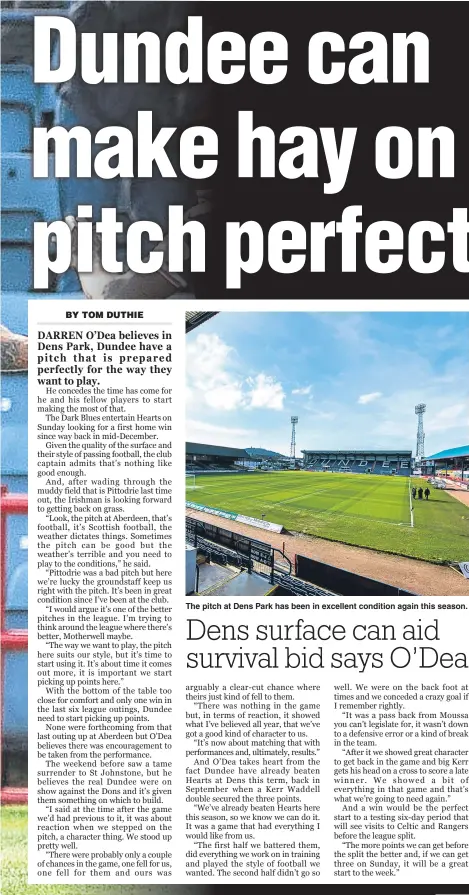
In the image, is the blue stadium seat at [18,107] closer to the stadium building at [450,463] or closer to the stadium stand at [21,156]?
the stadium stand at [21,156]

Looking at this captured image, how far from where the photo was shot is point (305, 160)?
1223 mm

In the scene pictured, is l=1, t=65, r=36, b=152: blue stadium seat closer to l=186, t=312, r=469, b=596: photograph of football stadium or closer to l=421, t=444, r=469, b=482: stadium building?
l=186, t=312, r=469, b=596: photograph of football stadium

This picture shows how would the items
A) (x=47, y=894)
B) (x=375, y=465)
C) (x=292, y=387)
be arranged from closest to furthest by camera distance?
1. (x=47, y=894)
2. (x=292, y=387)
3. (x=375, y=465)

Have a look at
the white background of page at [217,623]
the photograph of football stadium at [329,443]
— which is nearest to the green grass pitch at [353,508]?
the photograph of football stadium at [329,443]

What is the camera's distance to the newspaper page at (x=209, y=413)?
1178 mm

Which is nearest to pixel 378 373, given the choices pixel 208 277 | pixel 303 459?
pixel 303 459

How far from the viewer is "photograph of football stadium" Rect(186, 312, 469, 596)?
124 cm

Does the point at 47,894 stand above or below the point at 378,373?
below

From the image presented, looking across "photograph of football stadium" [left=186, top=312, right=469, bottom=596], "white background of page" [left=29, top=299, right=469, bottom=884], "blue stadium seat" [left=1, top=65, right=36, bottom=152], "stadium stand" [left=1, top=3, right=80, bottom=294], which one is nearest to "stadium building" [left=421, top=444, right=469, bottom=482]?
"photograph of football stadium" [left=186, top=312, right=469, bottom=596]

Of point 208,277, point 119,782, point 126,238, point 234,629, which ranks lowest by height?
point 119,782

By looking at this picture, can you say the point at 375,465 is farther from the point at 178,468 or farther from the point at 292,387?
the point at 178,468

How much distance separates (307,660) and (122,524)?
0.90 meters

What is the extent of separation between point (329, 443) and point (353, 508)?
417 millimetres

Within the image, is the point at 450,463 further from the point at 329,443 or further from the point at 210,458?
the point at 210,458
